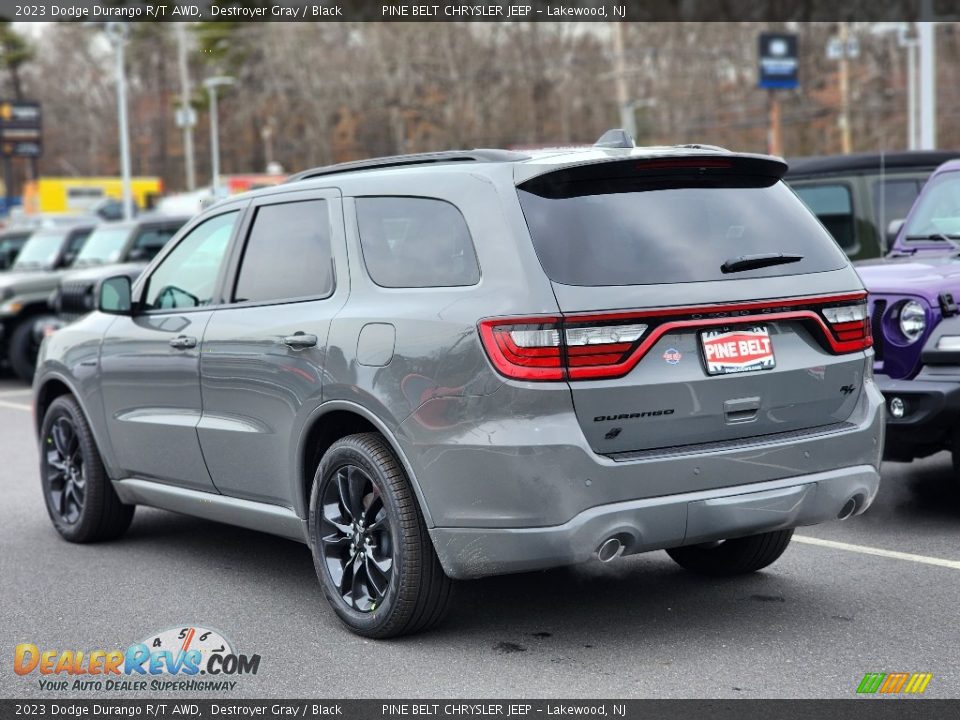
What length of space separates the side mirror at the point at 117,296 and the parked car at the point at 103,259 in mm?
8343

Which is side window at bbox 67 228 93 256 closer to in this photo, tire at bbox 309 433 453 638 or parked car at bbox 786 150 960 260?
parked car at bbox 786 150 960 260

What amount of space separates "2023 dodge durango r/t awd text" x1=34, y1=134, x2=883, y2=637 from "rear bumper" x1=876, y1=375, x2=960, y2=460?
124cm

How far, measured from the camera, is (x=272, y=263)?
18.9 ft

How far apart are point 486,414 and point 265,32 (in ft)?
307

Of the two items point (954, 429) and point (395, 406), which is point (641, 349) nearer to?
point (395, 406)

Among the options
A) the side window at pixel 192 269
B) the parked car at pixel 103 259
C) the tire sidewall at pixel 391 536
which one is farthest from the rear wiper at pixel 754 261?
the parked car at pixel 103 259

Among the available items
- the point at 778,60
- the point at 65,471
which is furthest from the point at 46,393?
the point at 778,60

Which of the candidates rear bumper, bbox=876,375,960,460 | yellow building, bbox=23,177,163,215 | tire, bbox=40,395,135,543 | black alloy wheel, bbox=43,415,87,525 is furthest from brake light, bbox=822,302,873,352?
yellow building, bbox=23,177,163,215

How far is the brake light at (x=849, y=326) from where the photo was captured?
5.08m

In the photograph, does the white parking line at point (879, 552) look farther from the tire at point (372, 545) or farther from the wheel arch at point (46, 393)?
the wheel arch at point (46, 393)

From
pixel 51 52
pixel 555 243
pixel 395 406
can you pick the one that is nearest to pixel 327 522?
pixel 395 406

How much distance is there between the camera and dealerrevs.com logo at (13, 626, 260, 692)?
468cm

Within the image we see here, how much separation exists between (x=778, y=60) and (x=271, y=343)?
37.3m

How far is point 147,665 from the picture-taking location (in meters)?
4.90
